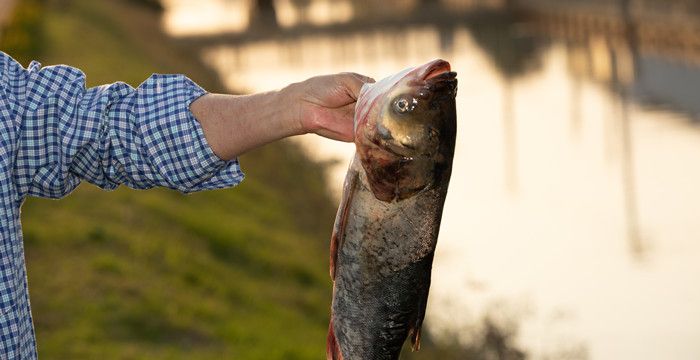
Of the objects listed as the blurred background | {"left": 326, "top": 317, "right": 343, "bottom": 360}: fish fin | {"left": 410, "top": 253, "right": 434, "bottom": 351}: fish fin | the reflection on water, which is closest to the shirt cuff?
{"left": 326, "top": 317, "right": 343, "bottom": 360}: fish fin

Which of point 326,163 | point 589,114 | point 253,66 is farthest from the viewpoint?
point 253,66

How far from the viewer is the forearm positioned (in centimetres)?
325

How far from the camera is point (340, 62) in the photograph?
26.8 m

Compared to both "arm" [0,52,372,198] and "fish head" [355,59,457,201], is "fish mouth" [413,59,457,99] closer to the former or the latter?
"fish head" [355,59,457,201]

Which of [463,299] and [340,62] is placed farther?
[340,62]

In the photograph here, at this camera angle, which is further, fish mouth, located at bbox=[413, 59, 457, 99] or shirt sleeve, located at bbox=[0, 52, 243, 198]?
shirt sleeve, located at bbox=[0, 52, 243, 198]

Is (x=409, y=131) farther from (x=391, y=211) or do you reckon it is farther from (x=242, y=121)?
(x=242, y=121)

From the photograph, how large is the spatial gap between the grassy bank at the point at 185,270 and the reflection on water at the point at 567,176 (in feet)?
3.18

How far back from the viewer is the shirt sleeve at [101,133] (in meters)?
3.27

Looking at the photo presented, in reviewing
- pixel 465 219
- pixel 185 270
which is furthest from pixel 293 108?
pixel 465 219

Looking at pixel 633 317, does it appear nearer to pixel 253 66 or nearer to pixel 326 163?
pixel 326 163

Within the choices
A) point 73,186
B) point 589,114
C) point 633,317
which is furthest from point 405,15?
point 73,186

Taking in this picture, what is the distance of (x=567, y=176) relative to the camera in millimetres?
16469

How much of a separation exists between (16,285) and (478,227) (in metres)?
11.4
